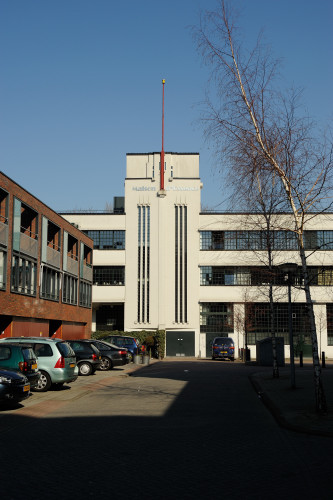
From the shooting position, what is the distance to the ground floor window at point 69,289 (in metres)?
39.8

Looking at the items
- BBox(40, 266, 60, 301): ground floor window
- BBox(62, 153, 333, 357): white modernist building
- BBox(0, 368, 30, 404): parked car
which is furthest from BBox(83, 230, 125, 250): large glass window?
BBox(0, 368, 30, 404): parked car

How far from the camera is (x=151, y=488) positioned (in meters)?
6.58

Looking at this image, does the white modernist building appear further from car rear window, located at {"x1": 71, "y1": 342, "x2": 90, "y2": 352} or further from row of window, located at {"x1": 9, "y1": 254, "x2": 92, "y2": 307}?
car rear window, located at {"x1": 71, "y1": 342, "x2": 90, "y2": 352}

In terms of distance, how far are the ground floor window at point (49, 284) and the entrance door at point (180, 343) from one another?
55.5ft

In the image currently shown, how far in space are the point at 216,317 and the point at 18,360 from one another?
38327 millimetres

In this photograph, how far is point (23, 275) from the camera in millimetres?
31344

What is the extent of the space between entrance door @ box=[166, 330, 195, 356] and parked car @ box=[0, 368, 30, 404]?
127 feet

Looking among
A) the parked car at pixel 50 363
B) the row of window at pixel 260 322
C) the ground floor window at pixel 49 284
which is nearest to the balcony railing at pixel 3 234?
the ground floor window at pixel 49 284

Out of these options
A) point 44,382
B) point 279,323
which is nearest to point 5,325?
point 44,382

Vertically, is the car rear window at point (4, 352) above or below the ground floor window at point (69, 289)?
below

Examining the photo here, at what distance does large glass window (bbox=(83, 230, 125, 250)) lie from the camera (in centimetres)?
5397

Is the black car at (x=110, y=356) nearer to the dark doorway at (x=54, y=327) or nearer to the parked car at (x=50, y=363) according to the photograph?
the parked car at (x=50, y=363)

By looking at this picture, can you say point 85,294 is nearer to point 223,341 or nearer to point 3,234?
point 223,341

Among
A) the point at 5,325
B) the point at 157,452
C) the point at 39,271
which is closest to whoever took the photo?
the point at 157,452
